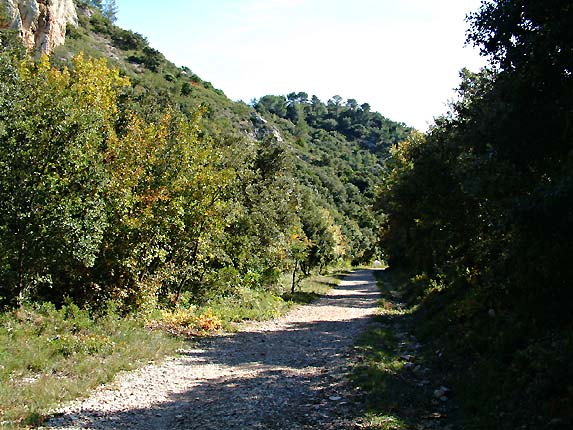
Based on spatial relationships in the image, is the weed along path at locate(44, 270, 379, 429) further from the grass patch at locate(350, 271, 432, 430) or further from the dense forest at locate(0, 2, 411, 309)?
the dense forest at locate(0, 2, 411, 309)

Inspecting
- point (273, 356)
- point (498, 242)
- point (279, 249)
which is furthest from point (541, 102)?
point (279, 249)

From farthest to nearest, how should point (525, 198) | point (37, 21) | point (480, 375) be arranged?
point (37, 21)
point (480, 375)
point (525, 198)

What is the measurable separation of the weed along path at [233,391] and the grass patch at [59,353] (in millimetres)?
396

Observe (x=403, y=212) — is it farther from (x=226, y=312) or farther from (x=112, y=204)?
(x=112, y=204)

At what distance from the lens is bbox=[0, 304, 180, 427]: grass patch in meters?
7.81

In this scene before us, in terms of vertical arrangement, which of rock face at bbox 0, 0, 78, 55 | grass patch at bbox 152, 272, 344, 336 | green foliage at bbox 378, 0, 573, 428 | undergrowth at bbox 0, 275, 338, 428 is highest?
rock face at bbox 0, 0, 78, 55

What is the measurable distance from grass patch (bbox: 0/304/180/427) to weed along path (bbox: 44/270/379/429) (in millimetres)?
396

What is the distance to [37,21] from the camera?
50.1 m

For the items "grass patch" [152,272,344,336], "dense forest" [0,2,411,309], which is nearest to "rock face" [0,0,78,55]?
"dense forest" [0,2,411,309]

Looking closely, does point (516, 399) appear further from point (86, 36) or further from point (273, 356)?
point (86, 36)

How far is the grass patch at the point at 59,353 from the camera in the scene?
25.6ft

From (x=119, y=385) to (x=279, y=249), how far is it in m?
17.5

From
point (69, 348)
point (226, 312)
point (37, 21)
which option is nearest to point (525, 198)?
point (69, 348)

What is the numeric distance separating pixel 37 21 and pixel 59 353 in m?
51.7
